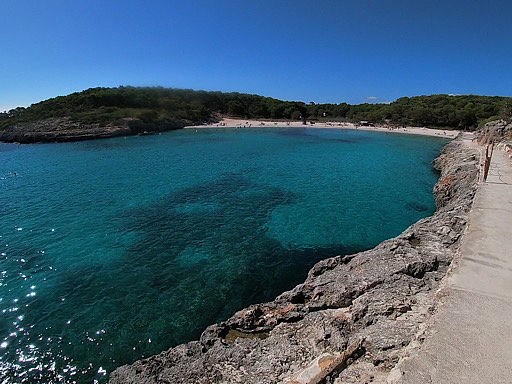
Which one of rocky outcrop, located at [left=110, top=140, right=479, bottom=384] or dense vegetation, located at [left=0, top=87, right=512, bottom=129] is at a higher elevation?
dense vegetation, located at [left=0, top=87, right=512, bottom=129]

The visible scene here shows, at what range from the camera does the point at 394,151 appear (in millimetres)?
51781

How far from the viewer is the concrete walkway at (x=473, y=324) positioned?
16.2 ft

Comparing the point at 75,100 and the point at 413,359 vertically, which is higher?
the point at 75,100

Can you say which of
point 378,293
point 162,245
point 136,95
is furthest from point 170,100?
point 378,293

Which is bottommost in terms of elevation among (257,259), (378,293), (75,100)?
(257,259)

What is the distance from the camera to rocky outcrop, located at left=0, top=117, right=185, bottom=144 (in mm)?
71438

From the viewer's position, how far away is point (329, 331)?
6980 mm

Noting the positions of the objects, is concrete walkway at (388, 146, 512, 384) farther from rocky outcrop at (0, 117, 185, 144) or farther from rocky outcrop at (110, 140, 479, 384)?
rocky outcrop at (0, 117, 185, 144)

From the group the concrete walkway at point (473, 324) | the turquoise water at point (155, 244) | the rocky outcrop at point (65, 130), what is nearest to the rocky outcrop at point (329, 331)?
the concrete walkway at point (473, 324)

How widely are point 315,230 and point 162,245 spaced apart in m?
9.60

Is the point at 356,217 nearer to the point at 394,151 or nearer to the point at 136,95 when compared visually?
the point at 394,151

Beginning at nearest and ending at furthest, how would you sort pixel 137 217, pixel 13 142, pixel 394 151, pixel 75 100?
pixel 137 217 → pixel 394 151 → pixel 13 142 → pixel 75 100

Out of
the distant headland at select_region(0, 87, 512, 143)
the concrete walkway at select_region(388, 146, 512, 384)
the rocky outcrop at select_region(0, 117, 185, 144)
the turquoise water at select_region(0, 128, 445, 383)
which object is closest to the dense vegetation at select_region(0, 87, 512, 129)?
the distant headland at select_region(0, 87, 512, 143)

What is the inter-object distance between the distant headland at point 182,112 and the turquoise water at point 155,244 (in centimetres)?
4780
